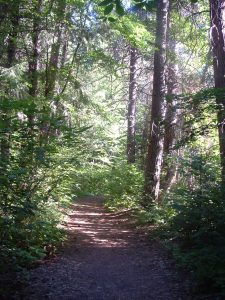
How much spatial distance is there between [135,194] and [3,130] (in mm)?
10590

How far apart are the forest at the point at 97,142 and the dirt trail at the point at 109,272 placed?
36cm

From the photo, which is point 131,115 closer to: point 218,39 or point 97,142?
point 97,142

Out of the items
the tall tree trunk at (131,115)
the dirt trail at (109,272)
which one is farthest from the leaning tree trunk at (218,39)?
the tall tree trunk at (131,115)

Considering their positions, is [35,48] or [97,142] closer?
[35,48]

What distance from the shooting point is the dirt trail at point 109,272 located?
6.02 metres

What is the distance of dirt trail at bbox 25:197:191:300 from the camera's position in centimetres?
602

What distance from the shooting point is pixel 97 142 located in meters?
15.2

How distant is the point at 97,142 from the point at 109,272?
8.37m

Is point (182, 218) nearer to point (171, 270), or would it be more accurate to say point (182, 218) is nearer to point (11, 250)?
point (171, 270)

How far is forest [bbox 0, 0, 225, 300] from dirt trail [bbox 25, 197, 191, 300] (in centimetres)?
36

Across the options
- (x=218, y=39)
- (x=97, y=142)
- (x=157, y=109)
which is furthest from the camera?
(x=97, y=142)

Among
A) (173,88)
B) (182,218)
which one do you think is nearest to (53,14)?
(173,88)

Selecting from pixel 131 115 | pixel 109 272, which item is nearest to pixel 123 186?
pixel 131 115

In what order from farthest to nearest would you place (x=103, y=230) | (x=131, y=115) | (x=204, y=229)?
(x=131, y=115)
(x=103, y=230)
(x=204, y=229)
